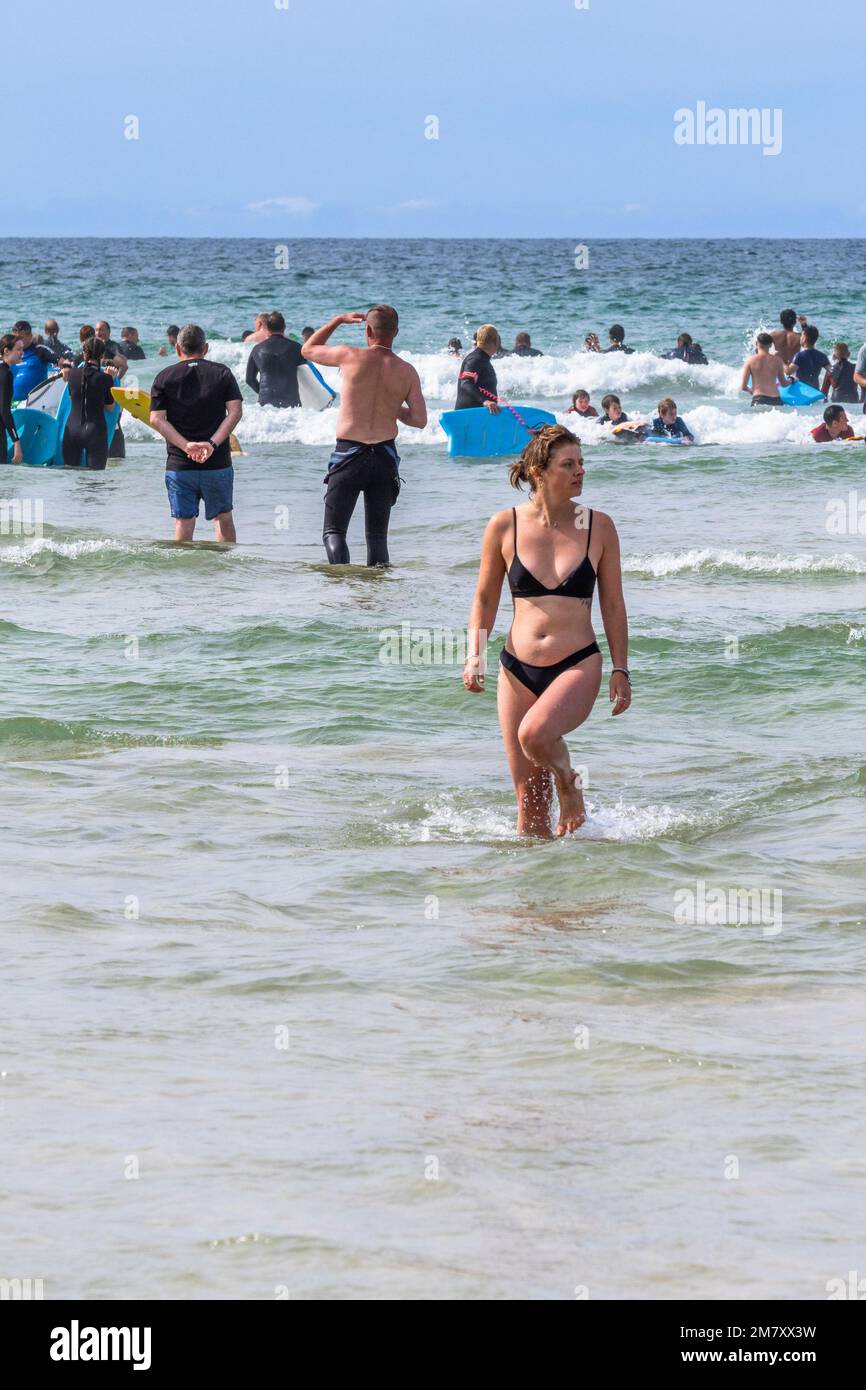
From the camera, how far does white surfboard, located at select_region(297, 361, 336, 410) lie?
1875cm

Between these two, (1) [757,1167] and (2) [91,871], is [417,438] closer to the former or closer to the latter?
(2) [91,871]

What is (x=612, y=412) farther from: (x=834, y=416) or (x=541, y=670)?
(x=541, y=670)

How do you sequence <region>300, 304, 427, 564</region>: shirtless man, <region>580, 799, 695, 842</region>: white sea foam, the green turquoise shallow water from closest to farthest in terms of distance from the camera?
the green turquoise shallow water
<region>580, 799, 695, 842</region>: white sea foam
<region>300, 304, 427, 564</region>: shirtless man

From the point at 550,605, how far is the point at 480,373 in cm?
1074

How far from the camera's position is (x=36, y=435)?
57.6ft

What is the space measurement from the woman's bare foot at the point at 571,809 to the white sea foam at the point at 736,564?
20.5 feet

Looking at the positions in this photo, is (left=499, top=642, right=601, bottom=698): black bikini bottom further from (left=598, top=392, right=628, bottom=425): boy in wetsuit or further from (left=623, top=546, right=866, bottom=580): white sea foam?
(left=598, top=392, right=628, bottom=425): boy in wetsuit

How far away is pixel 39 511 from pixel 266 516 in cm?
189

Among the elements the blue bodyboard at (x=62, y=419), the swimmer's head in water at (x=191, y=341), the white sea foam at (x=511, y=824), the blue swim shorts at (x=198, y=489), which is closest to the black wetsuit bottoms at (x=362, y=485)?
the blue swim shorts at (x=198, y=489)

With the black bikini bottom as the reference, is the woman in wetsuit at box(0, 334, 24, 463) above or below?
above

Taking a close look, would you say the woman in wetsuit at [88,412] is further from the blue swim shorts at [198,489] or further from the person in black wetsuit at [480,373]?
the blue swim shorts at [198,489]

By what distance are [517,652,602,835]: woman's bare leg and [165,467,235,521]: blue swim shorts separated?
19.0ft

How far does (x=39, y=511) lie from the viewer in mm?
14797

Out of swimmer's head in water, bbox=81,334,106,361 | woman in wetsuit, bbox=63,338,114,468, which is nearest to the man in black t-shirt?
swimmer's head in water, bbox=81,334,106,361
